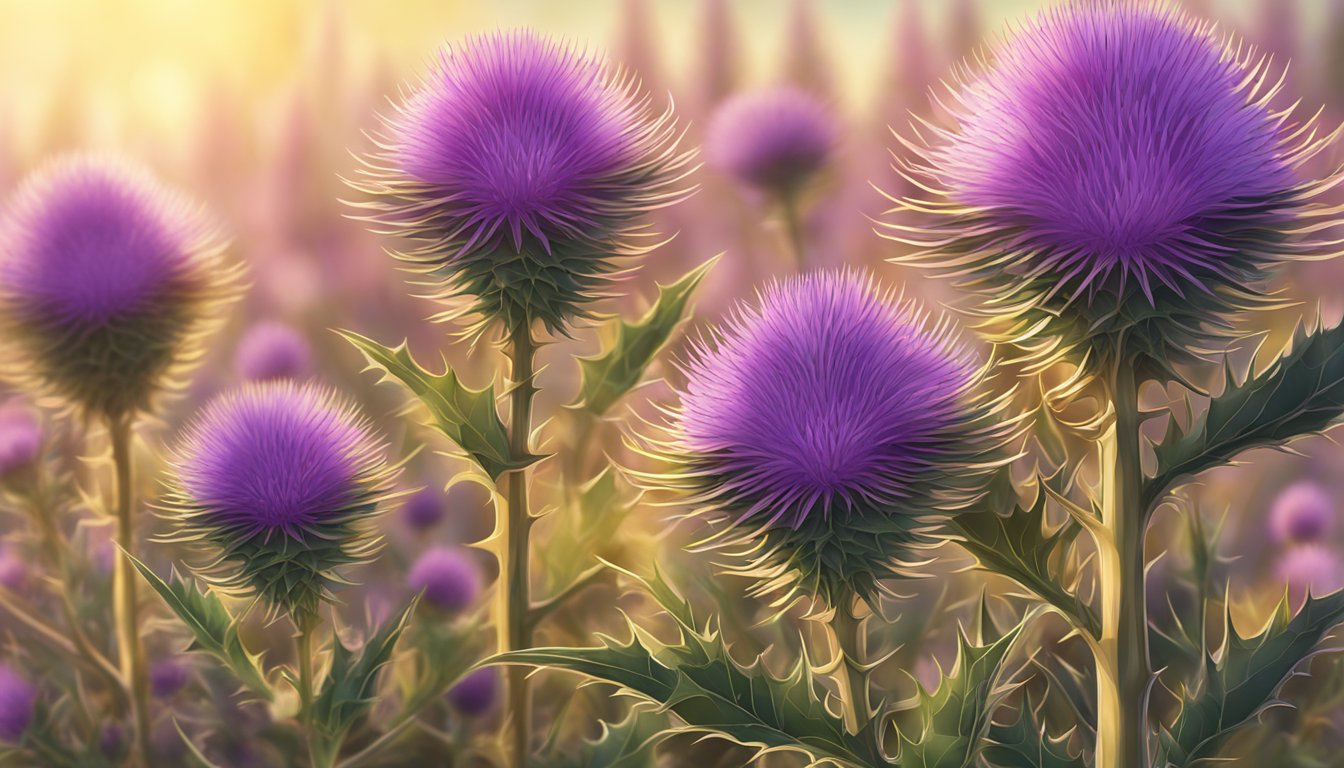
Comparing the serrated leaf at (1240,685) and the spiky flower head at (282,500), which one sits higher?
the spiky flower head at (282,500)

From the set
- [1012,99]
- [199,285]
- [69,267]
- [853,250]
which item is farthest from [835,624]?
[853,250]

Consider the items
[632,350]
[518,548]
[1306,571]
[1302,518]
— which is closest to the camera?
[518,548]

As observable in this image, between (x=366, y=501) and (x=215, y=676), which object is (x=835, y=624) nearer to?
(x=366, y=501)

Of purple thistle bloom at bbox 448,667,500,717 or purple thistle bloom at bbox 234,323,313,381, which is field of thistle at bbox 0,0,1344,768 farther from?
purple thistle bloom at bbox 234,323,313,381

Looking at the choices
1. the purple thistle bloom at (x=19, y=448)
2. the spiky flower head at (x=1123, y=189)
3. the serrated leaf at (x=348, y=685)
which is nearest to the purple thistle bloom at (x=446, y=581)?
the serrated leaf at (x=348, y=685)

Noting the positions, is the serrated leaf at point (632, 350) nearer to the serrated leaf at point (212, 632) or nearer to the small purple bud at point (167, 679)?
the serrated leaf at point (212, 632)

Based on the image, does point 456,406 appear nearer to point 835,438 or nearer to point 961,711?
point 835,438

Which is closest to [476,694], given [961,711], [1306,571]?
[961,711]
